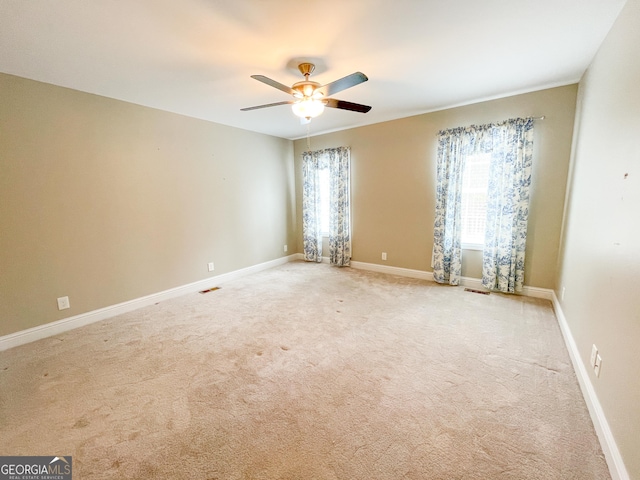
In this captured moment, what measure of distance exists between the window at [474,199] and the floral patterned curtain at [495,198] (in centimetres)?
11

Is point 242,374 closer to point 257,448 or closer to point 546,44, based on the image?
point 257,448

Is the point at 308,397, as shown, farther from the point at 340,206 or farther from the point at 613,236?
the point at 340,206

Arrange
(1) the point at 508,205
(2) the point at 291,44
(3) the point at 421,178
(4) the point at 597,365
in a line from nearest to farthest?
(4) the point at 597,365 < (2) the point at 291,44 < (1) the point at 508,205 < (3) the point at 421,178

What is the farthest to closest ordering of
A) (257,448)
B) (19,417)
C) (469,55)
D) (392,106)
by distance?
1. (392,106)
2. (469,55)
3. (19,417)
4. (257,448)

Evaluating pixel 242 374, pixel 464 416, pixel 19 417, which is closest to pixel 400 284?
pixel 464 416

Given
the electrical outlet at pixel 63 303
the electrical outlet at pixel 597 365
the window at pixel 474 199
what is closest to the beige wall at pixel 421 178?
the window at pixel 474 199

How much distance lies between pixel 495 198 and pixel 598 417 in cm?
249

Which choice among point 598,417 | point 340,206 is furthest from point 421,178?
point 598,417

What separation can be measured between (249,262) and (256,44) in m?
3.36

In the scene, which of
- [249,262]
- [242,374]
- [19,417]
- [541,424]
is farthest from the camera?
[249,262]

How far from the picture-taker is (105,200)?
2.91m

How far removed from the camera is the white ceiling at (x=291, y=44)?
1.62 meters

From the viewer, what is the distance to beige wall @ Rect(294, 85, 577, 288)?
298 cm

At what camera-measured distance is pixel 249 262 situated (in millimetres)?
4637
